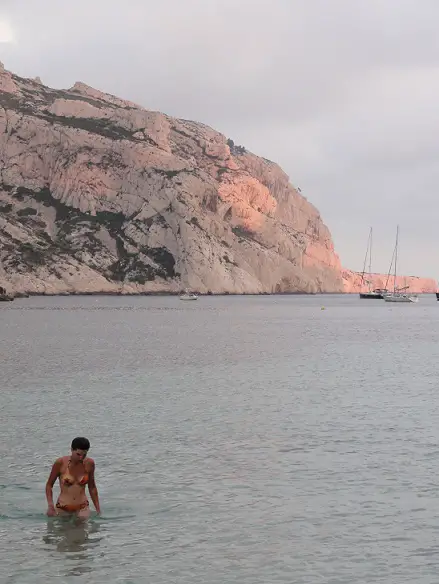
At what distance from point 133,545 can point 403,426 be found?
598 inches

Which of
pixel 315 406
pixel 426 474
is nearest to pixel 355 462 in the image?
pixel 426 474

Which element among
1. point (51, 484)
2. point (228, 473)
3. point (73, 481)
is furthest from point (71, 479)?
point (228, 473)

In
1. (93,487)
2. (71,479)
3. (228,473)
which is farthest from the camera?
A: (228,473)

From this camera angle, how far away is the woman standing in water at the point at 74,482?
55.3 feet

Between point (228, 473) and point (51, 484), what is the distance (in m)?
6.01

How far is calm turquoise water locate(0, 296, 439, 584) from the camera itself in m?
15.2

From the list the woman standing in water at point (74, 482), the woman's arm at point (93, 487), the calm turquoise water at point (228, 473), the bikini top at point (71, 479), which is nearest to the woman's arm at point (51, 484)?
the woman standing in water at point (74, 482)

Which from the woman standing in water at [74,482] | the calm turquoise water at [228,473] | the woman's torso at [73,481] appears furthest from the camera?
the woman's torso at [73,481]

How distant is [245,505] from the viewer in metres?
18.9

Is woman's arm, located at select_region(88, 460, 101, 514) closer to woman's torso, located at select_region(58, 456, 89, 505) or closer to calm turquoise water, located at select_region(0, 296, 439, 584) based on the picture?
woman's torso, located at select_region(58, 456, 89, 505)

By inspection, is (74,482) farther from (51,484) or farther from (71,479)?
(51,484)

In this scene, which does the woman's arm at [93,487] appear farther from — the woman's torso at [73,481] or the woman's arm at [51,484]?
the woman's arm at [51,484]

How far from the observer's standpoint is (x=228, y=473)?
72.2ft

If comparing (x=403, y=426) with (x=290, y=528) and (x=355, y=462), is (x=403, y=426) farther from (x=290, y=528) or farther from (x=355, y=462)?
(x=290, y=528)
